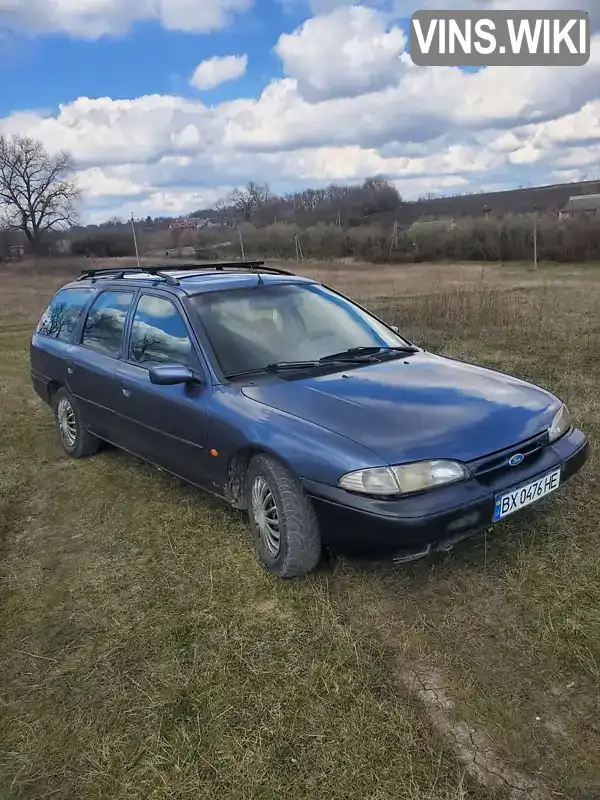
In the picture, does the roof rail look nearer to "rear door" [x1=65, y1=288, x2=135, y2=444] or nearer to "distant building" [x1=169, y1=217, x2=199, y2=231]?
"rear door" [x1=65, y1=288, x2=135, y2=444]

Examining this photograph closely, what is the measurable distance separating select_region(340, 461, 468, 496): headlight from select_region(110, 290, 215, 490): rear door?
1.18 meters

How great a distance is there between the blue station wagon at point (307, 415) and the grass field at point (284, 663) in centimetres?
34

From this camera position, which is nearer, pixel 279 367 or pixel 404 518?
pixel 404 518

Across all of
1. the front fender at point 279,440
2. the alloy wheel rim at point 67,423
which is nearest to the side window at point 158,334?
the front fender at point 279,440

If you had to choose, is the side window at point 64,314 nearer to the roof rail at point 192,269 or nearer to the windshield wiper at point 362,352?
the roof rail at point 192,269

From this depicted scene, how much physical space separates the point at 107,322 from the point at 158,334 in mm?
863

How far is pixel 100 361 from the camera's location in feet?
15.6

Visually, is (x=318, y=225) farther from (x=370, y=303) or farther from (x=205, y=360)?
(x=205, y=360)

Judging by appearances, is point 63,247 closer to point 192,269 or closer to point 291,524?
point 192,269

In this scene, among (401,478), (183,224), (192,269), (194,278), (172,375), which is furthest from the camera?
(183,224)

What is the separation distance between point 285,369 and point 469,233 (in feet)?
142

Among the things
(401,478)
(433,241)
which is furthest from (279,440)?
(433,241)

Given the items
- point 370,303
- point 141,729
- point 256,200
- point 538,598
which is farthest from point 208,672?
point 256,200

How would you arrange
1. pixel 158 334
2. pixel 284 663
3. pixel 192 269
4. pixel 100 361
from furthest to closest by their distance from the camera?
pixel 192 269 < pixel 100 361 < pixel 158 334 < pixel 284 663
